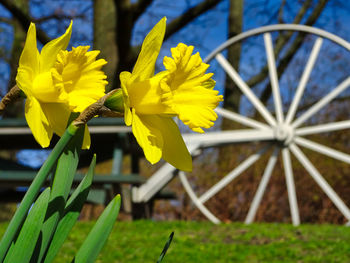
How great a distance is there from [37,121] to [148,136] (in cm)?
16

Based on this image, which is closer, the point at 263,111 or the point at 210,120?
the point at 210,120

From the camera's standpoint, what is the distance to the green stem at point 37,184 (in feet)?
1.98

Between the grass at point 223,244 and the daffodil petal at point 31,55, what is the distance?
7.39 feet

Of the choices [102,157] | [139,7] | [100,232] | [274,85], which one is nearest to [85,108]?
[100,232]

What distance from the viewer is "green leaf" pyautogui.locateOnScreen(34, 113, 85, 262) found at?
27.7 inches

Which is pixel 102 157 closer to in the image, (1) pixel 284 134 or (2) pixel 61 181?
(1) pixel 284 134

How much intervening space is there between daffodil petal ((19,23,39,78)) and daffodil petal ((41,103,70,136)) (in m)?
0.05

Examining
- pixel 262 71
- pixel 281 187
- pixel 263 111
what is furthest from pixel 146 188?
pixel 262 71

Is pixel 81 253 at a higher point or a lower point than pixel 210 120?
lower

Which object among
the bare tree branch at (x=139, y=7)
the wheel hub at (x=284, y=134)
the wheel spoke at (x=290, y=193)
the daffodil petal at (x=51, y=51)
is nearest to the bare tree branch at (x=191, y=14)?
the bare tree branch at (x=139, y=7)

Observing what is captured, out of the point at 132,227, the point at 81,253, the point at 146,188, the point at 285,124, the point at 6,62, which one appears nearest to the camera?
the point at 81,253

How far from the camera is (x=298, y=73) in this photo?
741 centimetres

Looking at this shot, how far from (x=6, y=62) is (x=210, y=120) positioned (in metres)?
9.37

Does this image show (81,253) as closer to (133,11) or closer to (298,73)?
(133,11)
